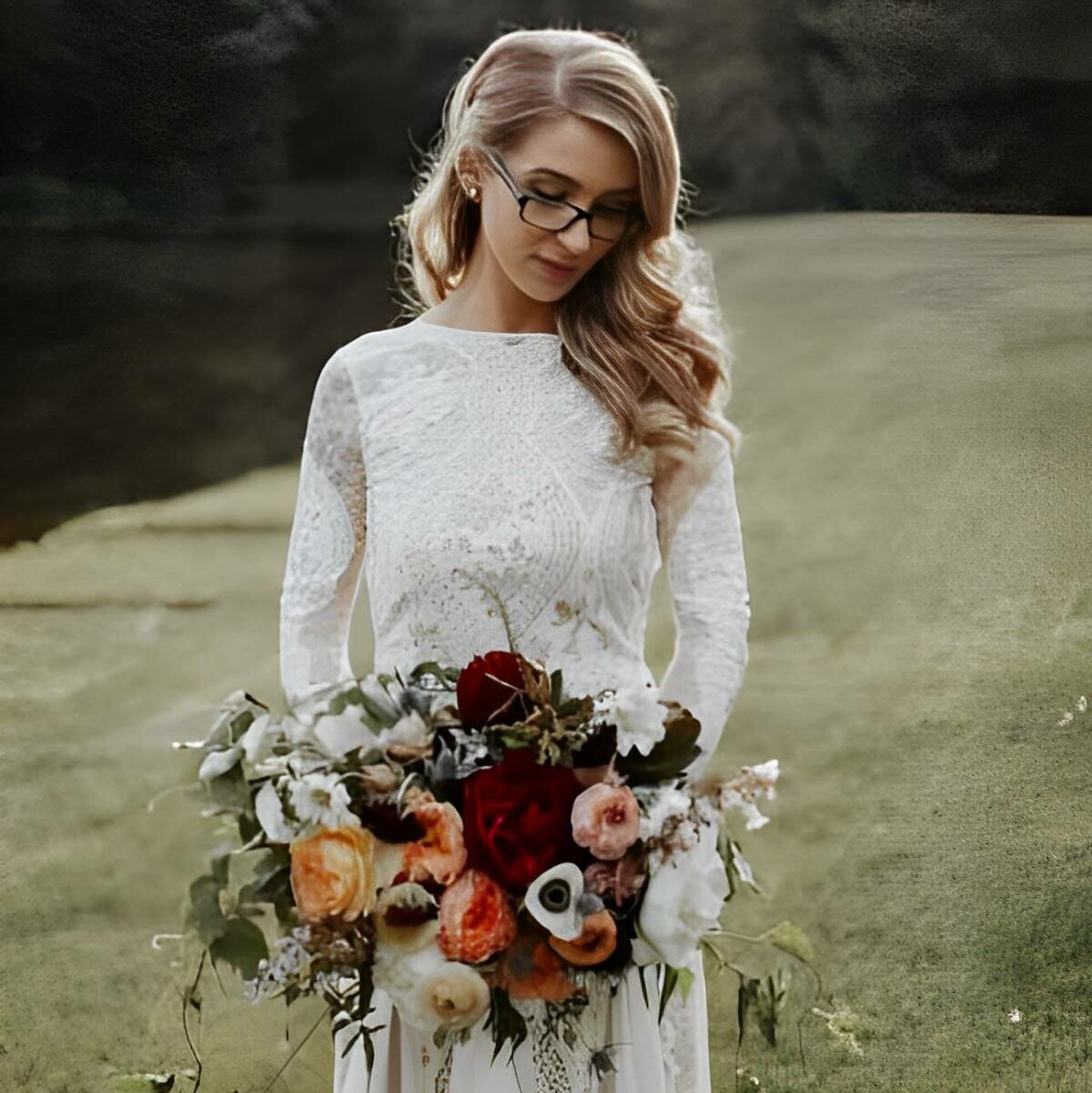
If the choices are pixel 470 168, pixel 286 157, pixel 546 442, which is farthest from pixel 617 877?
pixel 286 157

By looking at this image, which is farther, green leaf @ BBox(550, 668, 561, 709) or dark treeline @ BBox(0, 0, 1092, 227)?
dark treeline @ BBox(0, 0, 1092, 227)

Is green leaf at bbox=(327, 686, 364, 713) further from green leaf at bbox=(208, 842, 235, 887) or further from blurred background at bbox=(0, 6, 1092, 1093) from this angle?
blurred background at bbox=(0, 6, 1092, 1093)

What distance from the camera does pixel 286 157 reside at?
338cm

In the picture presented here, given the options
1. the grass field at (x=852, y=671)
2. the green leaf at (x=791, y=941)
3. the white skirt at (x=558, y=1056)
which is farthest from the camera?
the grass field at (x=852, y=671)

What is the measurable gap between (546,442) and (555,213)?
27 cm

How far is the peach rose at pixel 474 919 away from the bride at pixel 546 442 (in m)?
0.49

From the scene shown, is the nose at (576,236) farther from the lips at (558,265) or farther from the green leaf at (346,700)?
the green leaf at (346,700)

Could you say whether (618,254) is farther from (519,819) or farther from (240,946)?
(240,946)

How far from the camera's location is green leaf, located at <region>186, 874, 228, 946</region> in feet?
3.81

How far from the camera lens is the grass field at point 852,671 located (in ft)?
10.4

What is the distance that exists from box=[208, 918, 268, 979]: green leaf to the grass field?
2.04 m

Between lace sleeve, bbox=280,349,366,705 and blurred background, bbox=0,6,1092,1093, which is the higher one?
lace sleeve, bbox=280,349,366,705

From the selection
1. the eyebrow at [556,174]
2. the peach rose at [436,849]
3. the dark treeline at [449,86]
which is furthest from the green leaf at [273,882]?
the dark treeline at [449,86]

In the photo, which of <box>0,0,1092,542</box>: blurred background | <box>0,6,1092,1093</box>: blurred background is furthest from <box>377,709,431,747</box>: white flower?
<box>0,0,1092,542</box>: blurred background
